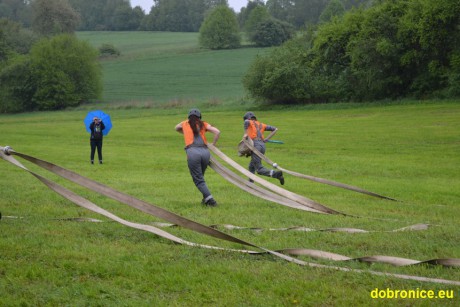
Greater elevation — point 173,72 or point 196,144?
point 196,144

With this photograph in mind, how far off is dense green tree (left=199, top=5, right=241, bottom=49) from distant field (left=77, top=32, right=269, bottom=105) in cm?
287

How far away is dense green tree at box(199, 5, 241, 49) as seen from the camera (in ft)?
422

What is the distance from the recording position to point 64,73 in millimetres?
93688

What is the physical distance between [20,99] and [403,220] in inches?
3405

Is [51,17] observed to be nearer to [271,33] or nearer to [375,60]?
[271,33]

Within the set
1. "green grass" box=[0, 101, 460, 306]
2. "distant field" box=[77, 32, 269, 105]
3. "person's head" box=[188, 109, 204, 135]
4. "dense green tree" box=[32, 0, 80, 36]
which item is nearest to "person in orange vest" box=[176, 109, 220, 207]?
"person's head" box=[188, 109, 204, 135]

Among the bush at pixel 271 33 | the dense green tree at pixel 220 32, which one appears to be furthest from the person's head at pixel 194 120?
the dense green tree at pixel 220 32

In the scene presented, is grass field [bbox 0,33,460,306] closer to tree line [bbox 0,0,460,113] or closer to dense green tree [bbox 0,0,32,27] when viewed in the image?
tree line [bbox 0,0,460,113]

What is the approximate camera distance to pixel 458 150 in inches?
1128

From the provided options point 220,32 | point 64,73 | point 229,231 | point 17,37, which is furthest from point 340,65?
point 17,37

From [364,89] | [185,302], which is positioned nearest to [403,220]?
[185,302]

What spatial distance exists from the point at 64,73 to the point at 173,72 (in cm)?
2002

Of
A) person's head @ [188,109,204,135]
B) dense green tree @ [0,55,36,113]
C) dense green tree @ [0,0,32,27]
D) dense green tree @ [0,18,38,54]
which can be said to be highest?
dense green tree @ [0,0,32,27]

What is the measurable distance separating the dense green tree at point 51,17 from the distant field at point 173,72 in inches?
429
